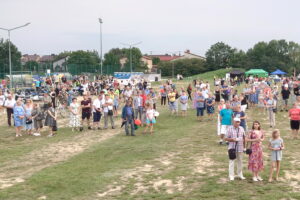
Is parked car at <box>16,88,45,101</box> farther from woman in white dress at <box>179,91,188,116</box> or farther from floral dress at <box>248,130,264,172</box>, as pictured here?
floral dress at <box>248,130,264,172</box>

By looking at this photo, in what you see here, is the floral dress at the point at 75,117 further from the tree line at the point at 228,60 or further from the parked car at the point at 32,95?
the tree line at the point at 228,60

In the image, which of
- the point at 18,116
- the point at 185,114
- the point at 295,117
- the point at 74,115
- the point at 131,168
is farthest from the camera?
the point at 185,114

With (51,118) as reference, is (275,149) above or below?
below

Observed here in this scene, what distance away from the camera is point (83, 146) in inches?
541

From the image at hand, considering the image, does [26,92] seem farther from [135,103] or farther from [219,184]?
[219,184]

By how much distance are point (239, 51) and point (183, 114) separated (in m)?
87.4

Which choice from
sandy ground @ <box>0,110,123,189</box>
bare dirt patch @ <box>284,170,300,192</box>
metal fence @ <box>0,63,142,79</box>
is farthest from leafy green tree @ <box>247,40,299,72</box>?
bare dirt patch @ <box>284,170,300,192</box>

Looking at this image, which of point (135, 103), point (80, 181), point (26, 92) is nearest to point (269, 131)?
point (135, 103)

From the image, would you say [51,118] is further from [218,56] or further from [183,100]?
[218,56]

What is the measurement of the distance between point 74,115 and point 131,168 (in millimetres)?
7173

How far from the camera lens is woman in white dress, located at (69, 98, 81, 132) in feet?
55.0

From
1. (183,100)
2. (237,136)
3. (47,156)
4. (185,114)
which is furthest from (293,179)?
(185,114)

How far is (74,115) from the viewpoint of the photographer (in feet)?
55.6

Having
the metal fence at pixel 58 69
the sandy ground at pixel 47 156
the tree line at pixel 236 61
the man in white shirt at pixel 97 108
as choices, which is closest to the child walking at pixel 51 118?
the sandy ground at pixel 47 156
